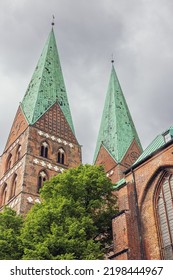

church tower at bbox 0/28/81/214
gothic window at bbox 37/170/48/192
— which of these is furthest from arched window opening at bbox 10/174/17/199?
gothic window at bbox 37/170/48/192

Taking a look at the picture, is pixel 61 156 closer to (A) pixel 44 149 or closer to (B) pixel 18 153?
(A) pixel 44 149

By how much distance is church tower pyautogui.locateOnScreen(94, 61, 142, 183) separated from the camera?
32188 mm

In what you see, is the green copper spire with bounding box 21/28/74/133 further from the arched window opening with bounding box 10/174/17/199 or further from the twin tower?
the arched window opening with bounding box 10/174/17/199

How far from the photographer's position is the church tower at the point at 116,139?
3219 cm

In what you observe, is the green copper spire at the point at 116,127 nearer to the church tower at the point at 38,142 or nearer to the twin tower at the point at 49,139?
the twin tower at the point at 49,139

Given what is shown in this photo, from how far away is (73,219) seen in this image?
1453 centimetres

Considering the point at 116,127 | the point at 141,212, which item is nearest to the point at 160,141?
the point at 141,212

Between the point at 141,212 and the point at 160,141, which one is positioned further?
the point at 160,141

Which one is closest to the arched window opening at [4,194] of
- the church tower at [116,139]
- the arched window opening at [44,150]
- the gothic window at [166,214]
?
the arched window opening at [44,150]

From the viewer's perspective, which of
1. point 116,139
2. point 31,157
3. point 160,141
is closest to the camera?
point 160,141

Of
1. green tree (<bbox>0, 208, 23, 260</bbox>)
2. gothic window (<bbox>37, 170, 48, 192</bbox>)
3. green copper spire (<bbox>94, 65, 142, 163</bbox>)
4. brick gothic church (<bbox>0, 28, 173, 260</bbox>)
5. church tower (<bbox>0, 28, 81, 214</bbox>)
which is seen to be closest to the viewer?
brick gothic church (<bbox>0, 28, 173, 260</bbox>)

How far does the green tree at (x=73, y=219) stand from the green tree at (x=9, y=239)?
0.60m

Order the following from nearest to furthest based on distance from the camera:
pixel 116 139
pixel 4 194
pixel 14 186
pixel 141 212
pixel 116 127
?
pixel 141 212 < pixel 14 186 < pixel 4 194 < pixel 116 139 < pixel 116 127

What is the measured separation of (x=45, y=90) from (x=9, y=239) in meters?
21.3
